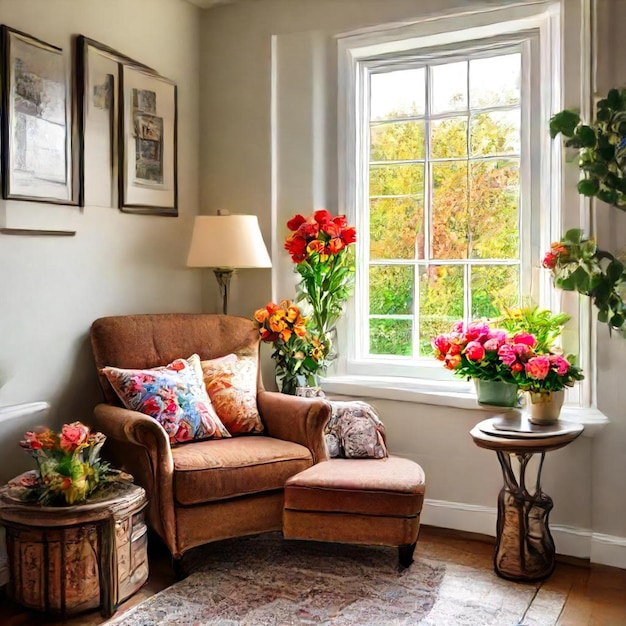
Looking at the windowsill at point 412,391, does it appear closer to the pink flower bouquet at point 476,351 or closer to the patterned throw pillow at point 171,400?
the pink flower bouquet at point 476,351

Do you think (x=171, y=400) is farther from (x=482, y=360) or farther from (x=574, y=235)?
(x=574, y=235)

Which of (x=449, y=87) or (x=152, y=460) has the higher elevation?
(x=449, y=87)

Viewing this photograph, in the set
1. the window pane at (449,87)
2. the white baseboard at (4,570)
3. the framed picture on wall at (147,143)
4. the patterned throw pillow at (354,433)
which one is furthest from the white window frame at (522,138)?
the white baseboard at (4,570)

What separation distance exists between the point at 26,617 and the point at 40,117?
192 centimetres

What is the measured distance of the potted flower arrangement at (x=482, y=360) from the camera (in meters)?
3.01

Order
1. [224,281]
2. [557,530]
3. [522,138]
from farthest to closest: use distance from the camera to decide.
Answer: [224,281], [522,138], [557,530]

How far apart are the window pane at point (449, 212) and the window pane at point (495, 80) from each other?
1.07ft

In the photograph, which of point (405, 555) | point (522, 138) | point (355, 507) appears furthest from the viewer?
point (522, 138)

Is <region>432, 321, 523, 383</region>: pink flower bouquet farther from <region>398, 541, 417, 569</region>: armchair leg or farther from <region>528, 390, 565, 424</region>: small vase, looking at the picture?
<region>398, 541, 417, 569</region>: armchair leg

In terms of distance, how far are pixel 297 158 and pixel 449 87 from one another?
0.84 meters

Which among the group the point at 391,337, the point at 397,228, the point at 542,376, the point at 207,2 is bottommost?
the point at 542,376

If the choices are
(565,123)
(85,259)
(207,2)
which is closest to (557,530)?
(565,123)

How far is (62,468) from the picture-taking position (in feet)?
8.47

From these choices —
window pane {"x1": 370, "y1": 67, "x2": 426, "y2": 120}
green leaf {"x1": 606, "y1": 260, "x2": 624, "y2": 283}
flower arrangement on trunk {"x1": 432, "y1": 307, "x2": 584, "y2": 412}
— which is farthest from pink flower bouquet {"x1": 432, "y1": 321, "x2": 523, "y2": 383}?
window pane {"x1": 370, "y1": 67, "x2": 426, "y2": 120}
